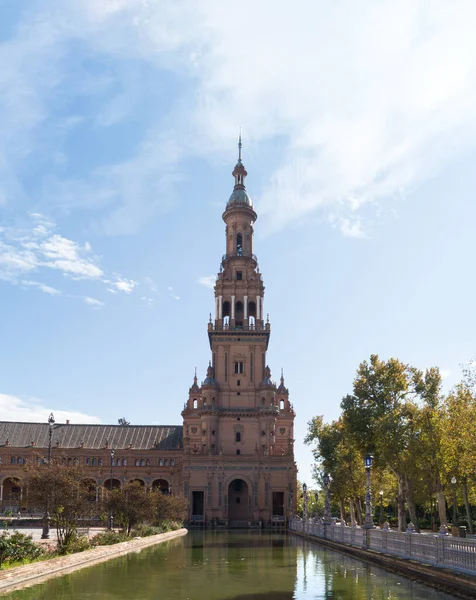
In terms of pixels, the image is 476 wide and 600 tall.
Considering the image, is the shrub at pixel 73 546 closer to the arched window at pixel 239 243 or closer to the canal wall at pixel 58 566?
the canal wall at pixel 58 566

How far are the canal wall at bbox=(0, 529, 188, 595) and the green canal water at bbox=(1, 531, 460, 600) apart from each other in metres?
0.53

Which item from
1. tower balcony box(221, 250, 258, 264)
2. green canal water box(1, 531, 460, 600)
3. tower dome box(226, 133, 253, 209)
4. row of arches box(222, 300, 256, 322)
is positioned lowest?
green canal water box(1, 531, 460, 600)

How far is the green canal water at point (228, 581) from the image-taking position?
18.0m

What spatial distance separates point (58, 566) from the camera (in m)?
23.2

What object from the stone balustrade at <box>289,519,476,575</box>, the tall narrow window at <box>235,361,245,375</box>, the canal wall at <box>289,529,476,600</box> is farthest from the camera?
the tall narrow window at <box>235,361,245,375</box>

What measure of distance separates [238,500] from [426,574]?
213ft

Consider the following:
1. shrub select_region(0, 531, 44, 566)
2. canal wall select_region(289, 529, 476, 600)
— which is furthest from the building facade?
shrub select_region(0, 531, 44, 566)

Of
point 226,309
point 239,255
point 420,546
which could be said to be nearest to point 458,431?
point 420,546

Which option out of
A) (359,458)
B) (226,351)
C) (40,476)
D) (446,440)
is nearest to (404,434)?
(446,440)

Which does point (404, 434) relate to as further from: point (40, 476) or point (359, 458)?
point (40, 476)

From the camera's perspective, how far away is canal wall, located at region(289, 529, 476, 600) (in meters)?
18.4

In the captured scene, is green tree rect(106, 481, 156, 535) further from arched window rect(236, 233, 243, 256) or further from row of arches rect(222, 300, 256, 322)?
arched window rect(236, 233, 243, 256)

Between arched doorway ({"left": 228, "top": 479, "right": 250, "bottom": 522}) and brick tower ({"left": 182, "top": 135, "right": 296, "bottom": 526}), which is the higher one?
brick tower ({"left": 182, "top": 135, "right": 296, "bottom": 526})

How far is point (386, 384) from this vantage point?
47094 millimetres
